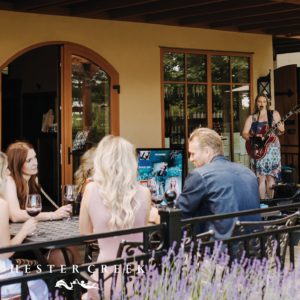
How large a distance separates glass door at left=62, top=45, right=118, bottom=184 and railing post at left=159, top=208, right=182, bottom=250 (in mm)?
5299

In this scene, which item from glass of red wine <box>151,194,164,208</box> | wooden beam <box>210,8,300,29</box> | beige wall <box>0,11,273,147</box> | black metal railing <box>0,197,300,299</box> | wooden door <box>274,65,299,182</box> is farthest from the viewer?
wooden door <box>274,65,299,182</box>

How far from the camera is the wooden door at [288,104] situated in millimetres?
11969

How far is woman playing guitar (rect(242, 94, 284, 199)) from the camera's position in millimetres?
9000

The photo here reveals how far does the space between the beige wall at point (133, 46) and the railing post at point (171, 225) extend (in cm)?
542

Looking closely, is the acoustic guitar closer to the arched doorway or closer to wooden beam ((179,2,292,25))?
wooden beam ((179,2,292,25))

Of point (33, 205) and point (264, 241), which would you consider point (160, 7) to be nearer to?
point (33, 205)

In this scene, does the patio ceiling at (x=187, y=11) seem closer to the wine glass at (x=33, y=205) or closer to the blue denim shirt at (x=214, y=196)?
the wine glass at (x=33, y=205)

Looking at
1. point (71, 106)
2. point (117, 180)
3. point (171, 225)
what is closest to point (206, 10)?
point (71, 106)

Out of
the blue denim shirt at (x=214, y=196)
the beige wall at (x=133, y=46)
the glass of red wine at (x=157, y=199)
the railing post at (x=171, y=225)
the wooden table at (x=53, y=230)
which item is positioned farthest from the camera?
the beige wall at (x=133, y=46)

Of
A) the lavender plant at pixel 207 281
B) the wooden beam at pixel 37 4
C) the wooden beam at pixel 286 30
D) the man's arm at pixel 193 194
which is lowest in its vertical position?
the lavender plant at pixel 207 281

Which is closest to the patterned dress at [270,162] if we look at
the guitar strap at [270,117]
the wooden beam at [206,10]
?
the guitar strap at [270,117]

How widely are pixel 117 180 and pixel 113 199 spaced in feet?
0.34

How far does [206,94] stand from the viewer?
30.5ft

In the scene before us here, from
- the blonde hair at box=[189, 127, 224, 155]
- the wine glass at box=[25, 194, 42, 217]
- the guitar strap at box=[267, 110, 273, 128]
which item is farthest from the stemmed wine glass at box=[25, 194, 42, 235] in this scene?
the guitar strap at box=[267, 110, 273, 128]
